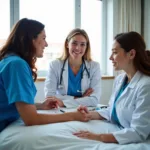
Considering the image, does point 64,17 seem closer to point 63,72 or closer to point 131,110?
point 63,72

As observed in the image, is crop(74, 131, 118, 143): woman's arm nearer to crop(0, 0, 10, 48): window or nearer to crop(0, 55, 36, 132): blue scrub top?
crop(0, 55, 36, 132): blue scrub top

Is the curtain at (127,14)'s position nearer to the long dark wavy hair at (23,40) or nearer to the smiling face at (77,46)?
the smiling face at (77,46)

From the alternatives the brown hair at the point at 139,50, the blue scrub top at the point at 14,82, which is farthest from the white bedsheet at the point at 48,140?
the brown hair at the point at 139,50

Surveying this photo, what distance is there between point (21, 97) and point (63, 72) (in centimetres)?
105

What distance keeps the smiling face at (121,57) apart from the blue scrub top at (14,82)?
55cm

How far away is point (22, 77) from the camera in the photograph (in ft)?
3.64

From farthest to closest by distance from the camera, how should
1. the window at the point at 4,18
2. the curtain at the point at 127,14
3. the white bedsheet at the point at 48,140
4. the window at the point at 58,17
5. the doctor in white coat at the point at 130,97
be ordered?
the curtain at the point at 127,14, the window at the point at 58,17, the window at the point at 4,18, the doctor in white coat at the point at 130,97, the white bedsheet at the point at 48,140

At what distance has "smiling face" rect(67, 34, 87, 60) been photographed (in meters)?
2.15

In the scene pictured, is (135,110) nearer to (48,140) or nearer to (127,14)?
(48,140)

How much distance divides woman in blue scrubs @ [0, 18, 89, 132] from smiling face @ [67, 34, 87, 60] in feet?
2.60

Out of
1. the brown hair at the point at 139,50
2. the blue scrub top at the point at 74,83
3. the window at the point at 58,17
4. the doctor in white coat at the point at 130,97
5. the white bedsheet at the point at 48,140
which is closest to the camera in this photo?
the white bedsheet at the point at 48,140

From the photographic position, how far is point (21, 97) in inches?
42.1

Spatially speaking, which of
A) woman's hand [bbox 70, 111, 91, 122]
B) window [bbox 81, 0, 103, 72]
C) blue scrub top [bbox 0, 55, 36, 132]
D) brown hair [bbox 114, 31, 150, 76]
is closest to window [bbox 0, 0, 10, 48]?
window [bbox 81, 0, 103, 72]

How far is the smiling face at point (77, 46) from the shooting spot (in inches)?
84.5
